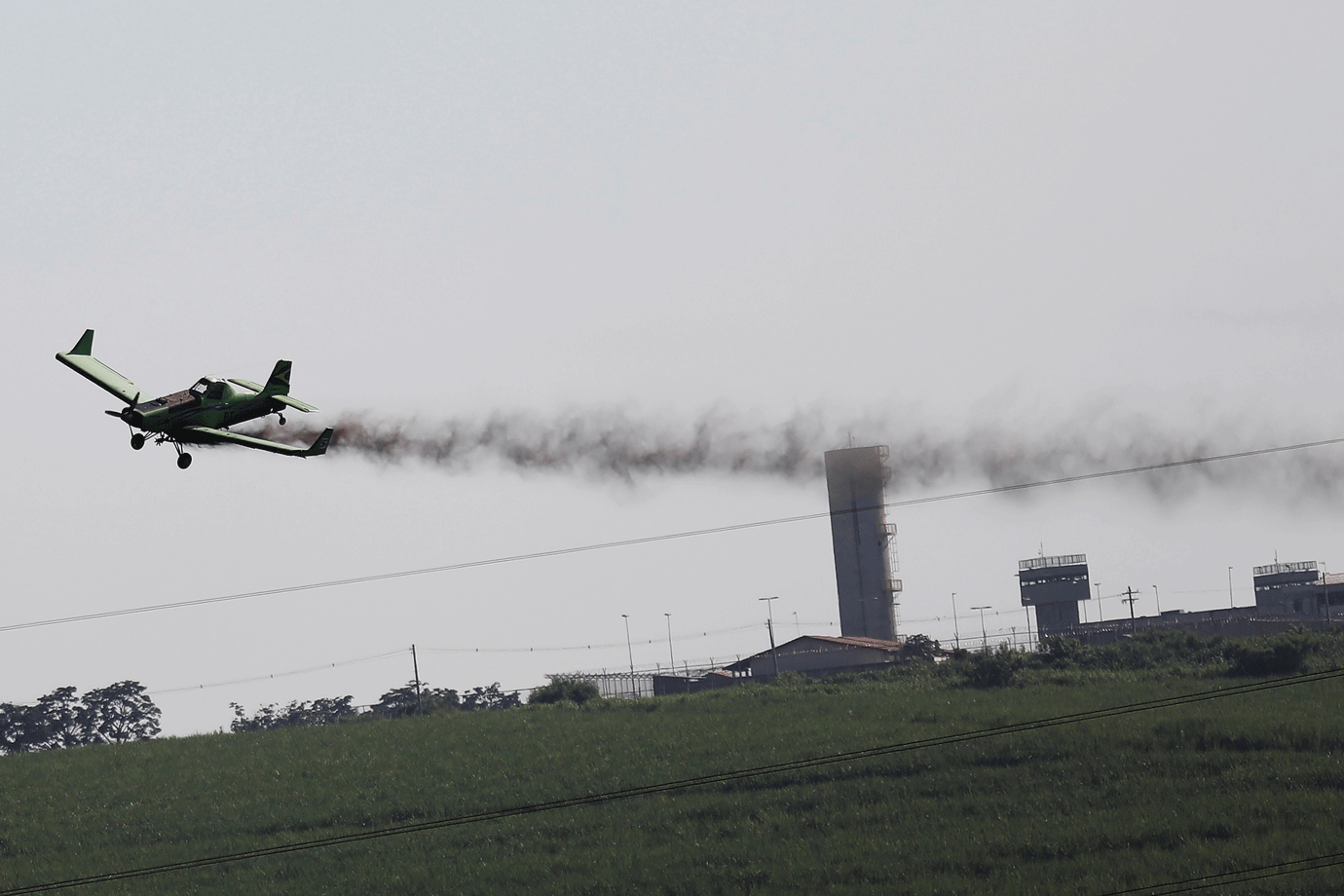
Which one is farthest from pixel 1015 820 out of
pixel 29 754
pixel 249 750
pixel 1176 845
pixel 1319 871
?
pixel 29 754

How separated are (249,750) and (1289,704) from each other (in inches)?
3749

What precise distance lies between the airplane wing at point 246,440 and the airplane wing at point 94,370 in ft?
10.9

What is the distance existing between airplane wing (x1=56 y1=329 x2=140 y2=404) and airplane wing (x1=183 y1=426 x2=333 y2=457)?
334 centimetres

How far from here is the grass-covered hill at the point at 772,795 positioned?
87.0 m

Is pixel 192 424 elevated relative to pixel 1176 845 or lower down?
elevated

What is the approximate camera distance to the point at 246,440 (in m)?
49.5

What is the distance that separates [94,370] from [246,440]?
9.23m

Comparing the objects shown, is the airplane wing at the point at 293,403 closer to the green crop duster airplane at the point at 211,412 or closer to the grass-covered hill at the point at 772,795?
the green crop duster airplane at the point at 211,412

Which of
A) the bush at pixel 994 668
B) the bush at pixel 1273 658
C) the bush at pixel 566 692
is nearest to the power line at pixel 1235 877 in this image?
the bush at pixel 1273 658

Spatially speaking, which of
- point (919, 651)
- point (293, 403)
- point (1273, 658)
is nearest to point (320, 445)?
point (293, 403)

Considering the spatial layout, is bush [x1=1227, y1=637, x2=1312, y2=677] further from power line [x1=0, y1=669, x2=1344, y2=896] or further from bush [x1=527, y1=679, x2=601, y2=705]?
bush [x1=527, y1=679, x2=601, y2=705]

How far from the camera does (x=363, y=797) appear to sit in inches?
4560

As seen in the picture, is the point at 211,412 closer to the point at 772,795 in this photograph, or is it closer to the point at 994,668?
the point at 772,795

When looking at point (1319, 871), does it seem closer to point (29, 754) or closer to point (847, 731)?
point (847, 731)
